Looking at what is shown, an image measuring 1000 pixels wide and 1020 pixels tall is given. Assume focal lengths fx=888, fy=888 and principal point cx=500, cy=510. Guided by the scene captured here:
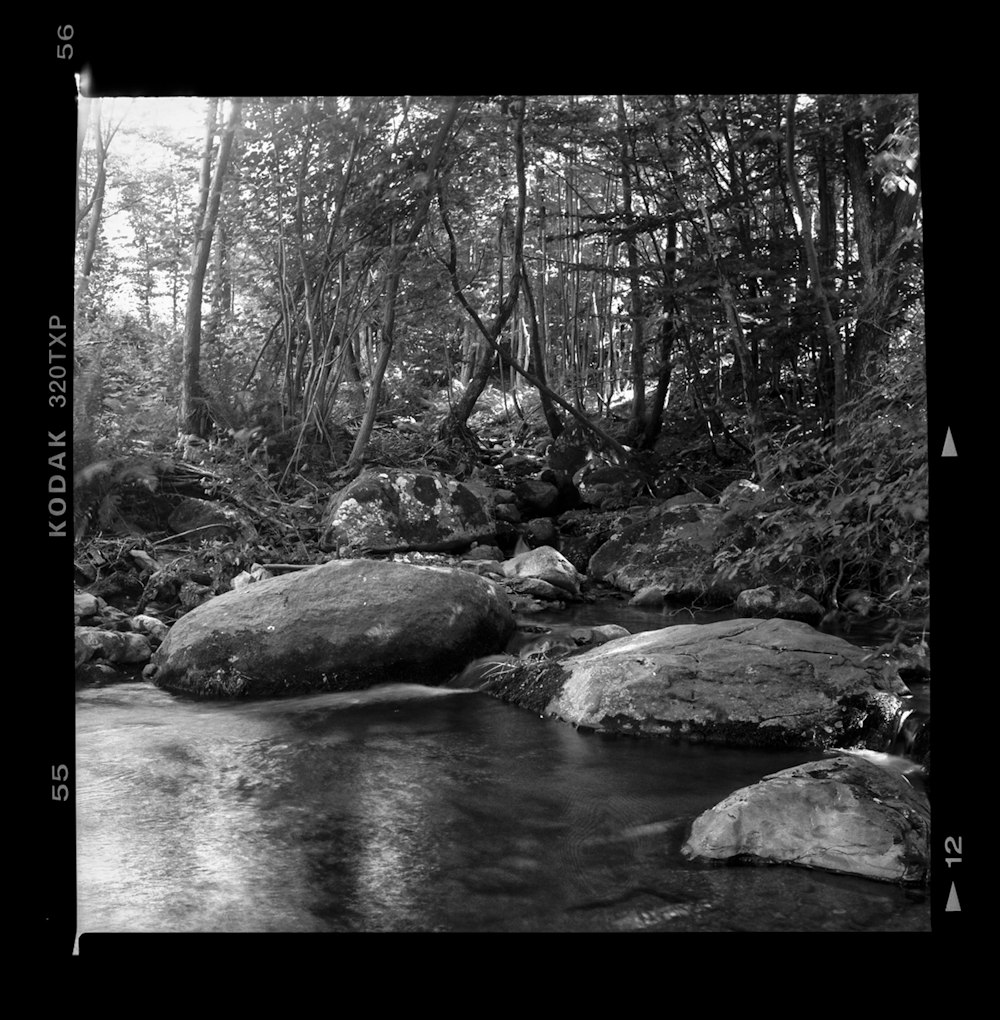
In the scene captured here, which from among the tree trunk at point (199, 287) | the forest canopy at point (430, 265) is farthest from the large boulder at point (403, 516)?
the tree trunk at point (199, 287)

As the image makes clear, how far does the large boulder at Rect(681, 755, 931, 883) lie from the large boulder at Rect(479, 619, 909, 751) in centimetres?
99

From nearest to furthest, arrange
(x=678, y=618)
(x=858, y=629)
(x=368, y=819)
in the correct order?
(x=368, y=819) < (x=858, y=629) < (x=678, y=618)

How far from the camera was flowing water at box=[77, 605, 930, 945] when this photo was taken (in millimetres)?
2357

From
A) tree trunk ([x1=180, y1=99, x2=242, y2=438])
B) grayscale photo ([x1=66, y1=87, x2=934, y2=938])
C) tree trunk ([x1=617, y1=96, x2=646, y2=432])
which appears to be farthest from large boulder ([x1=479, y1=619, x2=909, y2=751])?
tree trunk ([x1=617, y1=96, x2=646, y2=432])

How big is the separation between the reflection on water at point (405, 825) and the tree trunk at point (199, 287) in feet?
14.0

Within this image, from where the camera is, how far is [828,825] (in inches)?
103

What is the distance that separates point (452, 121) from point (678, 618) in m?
5.57

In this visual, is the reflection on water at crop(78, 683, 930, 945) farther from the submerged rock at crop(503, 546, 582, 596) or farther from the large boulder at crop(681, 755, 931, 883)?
the submerged rock at crop(503, 546, 582, 596)

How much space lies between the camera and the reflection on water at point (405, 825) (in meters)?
2.36

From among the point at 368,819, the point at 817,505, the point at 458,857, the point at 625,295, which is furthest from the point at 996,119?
the point at 625,295

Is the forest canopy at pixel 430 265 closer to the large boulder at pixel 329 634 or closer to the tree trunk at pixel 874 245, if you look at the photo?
the tree trunk at pixel 874 245

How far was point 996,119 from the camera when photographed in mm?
1781
